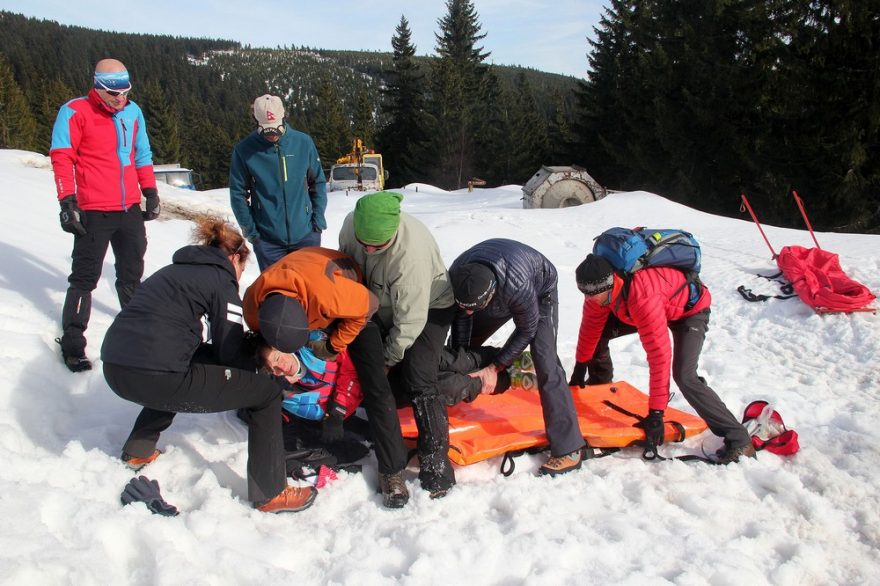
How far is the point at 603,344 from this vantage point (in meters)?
4.23

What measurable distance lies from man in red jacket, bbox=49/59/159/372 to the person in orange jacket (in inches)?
62.8

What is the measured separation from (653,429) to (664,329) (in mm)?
593

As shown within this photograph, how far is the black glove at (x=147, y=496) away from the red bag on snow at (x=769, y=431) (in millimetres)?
3207

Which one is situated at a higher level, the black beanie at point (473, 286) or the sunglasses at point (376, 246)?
the sunglasses at point (376, 246)

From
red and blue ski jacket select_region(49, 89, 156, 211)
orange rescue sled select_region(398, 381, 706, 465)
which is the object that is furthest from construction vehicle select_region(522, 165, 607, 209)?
red and blue ski jacket select_region(49, 89, 156, 211)

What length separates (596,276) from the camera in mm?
3217

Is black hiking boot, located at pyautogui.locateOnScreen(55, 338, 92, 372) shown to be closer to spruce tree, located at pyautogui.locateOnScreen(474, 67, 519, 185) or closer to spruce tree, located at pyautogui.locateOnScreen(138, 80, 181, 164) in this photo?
spruce tree, located at pyautogui.locateOnScreen(474, 67, 519, 185)

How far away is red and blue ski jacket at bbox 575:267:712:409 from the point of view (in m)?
3.26

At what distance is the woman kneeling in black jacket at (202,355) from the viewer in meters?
2.51

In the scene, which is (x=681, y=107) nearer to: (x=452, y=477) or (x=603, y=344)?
(x=603, y=344)

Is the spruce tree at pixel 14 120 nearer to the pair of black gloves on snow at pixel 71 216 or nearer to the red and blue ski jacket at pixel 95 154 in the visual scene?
the red and blue ski jacket at pixel 95 154

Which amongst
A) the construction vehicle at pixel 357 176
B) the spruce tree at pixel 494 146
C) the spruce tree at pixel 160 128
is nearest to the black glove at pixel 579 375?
the construction vehicle at pixel 357 176

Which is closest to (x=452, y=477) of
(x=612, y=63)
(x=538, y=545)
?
(x=538, y=545)

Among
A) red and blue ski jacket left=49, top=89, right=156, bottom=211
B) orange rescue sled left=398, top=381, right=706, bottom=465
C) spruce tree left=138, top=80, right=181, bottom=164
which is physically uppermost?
spruce tree left=138, top=80, right=181, bottom=164
